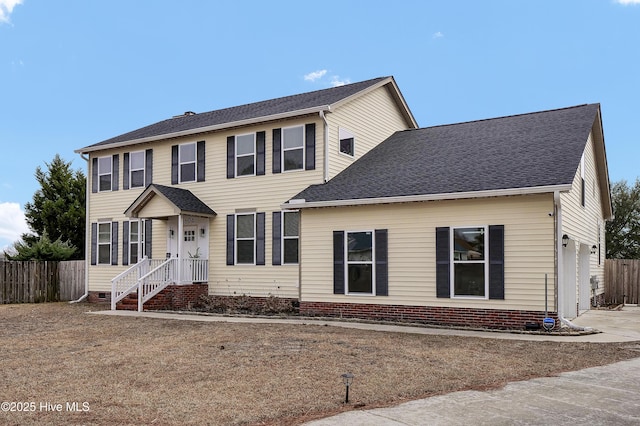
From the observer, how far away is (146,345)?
34.9 feet

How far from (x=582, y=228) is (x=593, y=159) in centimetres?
309

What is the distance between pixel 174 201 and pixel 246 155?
2.71 m

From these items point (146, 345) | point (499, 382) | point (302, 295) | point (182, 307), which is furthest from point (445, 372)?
point (182, 307)

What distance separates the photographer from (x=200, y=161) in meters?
20.1

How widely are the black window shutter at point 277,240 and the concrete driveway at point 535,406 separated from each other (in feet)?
35.1

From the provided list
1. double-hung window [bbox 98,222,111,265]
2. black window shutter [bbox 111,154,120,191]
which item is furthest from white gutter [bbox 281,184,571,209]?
double-hung window [bbox 98,222,111,265]

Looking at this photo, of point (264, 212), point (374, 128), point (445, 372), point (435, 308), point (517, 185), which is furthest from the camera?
point (374, 128)

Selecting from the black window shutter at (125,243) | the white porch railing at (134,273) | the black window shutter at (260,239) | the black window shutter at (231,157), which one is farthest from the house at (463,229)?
the black window shutter at (125,243)

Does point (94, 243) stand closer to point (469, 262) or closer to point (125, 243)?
point (125, 243)

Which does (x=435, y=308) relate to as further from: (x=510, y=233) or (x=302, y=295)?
Result: (x=302, y=295)

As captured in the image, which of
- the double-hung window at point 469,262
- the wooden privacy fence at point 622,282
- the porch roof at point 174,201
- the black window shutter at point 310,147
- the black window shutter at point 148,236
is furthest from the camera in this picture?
the wooden privacy fence at point 622,282

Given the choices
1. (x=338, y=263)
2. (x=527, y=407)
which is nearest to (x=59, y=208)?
(x=338, y=263)

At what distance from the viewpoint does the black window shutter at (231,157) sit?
19.2 m

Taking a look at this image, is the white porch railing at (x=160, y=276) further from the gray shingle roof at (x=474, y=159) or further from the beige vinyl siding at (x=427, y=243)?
the gray shingle roof at (x=474, y=159)
